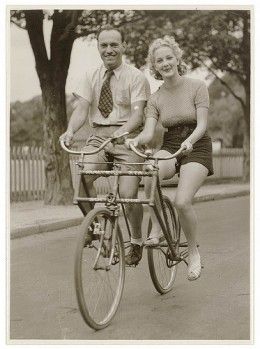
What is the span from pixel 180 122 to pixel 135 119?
1.12ft

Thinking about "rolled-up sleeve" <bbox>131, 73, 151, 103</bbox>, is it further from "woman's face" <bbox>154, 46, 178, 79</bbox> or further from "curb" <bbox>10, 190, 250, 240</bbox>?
"curb" <bbox>10, 190, 250, 240</bbox>

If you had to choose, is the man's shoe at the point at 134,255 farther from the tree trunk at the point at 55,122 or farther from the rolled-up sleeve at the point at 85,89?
the tree trunk at the point at 55,122

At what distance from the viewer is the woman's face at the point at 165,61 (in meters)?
5.28

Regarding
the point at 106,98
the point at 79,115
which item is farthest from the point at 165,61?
the point at 79,115

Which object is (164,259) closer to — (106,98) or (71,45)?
(106,98)

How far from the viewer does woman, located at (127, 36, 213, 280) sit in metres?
5.27

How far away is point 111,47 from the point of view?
17.5ft

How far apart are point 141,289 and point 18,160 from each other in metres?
7.93

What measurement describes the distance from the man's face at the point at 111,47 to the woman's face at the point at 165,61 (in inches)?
10.8

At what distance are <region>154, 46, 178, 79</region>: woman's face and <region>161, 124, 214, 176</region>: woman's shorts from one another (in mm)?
407

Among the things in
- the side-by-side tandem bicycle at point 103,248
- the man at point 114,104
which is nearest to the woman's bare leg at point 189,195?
the side-by-side tandem bicycle at point 103,248

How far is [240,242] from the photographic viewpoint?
27.1ft

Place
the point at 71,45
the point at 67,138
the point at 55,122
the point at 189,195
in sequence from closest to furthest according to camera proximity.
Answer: the point at 67,138 < the point at 189,195 < the point at 71,45 < the point at 55,122

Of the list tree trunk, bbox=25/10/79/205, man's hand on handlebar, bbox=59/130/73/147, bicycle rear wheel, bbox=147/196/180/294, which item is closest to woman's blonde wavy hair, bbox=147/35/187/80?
man's hand on handlebar, bbox=59/130/73/147
